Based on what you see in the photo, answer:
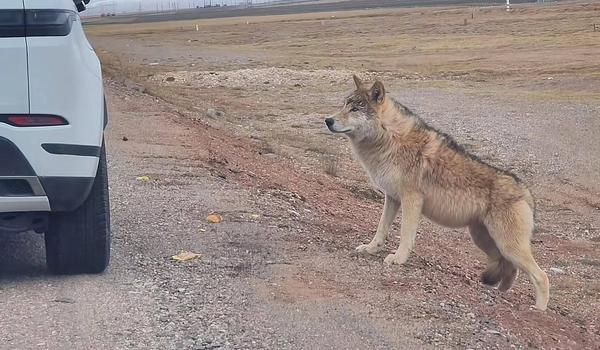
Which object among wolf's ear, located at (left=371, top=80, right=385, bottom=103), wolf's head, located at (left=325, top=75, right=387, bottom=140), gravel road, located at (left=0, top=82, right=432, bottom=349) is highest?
wolf's ear, located at (left=371, top=80, right=385, bottom=103)

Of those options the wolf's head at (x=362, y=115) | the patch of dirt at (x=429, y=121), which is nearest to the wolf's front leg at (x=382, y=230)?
the patch of dirt at (x=429, y=121)

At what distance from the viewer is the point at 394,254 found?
7.96 metres

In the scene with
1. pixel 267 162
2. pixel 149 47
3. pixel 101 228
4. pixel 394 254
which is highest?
pixel 101 228

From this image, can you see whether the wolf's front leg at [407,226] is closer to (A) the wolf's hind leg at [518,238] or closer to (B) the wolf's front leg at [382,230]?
(B) the wolf's front leg at [382,230]

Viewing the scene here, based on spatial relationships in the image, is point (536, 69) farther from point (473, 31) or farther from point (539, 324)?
point (539, 324)

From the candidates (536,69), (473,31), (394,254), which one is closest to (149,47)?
(473,31)

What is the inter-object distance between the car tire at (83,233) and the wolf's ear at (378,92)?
96.7 inches

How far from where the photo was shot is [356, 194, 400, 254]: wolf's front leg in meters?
8.22

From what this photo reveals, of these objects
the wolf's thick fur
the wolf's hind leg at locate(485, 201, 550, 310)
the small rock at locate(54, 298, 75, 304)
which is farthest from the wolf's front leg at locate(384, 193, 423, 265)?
the small rock at locate(54, 298, 75, 304)

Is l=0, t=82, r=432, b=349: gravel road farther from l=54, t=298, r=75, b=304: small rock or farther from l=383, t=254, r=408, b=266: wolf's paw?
l=383, t=254, r=408, b=266: wolf's paw

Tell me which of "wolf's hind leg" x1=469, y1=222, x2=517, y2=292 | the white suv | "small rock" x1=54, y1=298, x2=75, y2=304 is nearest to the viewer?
the white suv

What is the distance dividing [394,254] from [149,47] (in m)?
44.9

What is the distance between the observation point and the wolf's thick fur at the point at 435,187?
8000mm

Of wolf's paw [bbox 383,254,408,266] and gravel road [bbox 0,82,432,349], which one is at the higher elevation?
gravel road [bbox 0,82,432,349]
